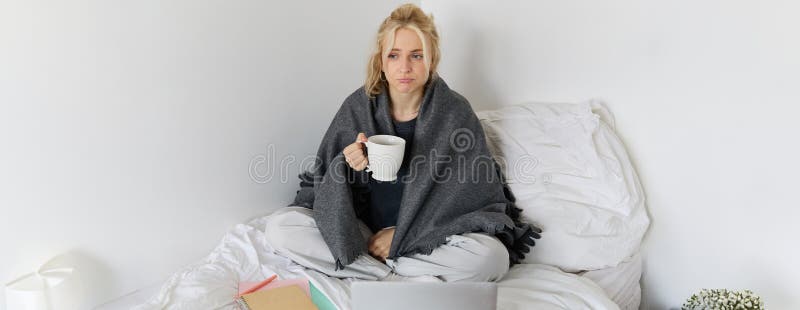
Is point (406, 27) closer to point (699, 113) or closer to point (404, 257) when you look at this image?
point (404, 257)

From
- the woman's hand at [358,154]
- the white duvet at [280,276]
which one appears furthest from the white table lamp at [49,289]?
the woman's hand at [358,154]

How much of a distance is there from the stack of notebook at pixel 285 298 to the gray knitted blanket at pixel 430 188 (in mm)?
135

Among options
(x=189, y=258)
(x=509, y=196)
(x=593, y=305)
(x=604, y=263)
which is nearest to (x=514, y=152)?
(x=509, y=196)

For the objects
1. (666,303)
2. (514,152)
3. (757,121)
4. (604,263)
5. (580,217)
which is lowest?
(666,303)

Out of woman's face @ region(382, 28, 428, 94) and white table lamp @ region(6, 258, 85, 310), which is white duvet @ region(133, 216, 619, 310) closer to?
white table lamp @ region(6, 258, 85, 310)

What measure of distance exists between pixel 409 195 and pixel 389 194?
0.11 meters

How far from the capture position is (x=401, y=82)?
1478 millimetres

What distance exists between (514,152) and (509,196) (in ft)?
0.44

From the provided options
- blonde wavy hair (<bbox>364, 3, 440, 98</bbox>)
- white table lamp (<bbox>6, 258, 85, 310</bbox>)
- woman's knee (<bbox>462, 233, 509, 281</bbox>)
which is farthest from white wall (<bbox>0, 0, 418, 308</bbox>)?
woman's knee (<bbox>462, 233, 509, 281</bbox>)

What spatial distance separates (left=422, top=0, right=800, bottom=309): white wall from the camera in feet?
4.20

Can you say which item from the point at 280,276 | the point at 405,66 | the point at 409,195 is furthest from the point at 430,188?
the point at 280,276

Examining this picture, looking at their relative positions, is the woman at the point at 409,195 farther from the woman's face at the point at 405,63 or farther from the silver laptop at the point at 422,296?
the silver laptop at the point at 422,296

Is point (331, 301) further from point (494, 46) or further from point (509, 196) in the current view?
point (494, 46)

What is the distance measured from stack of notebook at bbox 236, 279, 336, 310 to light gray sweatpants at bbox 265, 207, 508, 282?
0.12 meters
